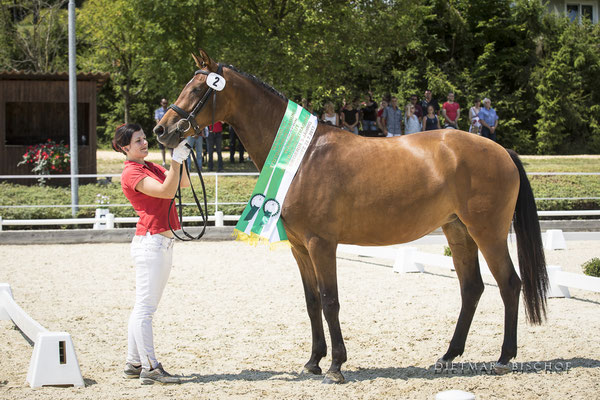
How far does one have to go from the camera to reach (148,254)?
4648mm

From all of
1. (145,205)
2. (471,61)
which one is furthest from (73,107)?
(471,61)

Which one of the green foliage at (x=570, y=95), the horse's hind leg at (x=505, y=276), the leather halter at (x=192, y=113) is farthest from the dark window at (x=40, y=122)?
the green foliage at (x=570, y=95)

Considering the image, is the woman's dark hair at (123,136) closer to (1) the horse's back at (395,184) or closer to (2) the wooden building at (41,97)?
(1) the horse's back at (395,184)

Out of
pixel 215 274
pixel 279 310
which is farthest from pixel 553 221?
pixel 279 310

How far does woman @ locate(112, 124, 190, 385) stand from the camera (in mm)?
4625

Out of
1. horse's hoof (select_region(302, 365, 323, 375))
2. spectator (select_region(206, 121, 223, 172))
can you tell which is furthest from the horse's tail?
spectator (select_region(206, 121, 223, 172))

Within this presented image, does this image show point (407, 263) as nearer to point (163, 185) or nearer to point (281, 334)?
point (281, 334)

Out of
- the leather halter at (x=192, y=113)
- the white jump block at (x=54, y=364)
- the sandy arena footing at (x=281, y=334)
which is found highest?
the leather halter at (x=192, y=113)

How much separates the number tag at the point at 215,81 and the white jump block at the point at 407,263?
4.95 meters

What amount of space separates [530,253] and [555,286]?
2.42 m

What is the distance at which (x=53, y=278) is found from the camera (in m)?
8.91

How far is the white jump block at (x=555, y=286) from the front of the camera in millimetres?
7318

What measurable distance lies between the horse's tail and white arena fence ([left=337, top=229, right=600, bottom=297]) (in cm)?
19

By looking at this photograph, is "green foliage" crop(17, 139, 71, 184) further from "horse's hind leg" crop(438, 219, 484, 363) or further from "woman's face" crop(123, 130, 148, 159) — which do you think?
"horse's hind leg" crop(438, 219, 484, 363)
